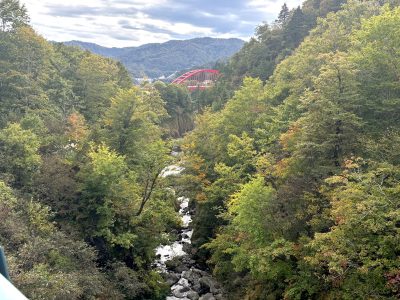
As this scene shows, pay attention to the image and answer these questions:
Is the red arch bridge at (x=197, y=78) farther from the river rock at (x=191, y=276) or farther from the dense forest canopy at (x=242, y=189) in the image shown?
the river rock at (x=191, y=276)

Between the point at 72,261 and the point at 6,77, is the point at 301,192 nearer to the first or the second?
the point at 72,261

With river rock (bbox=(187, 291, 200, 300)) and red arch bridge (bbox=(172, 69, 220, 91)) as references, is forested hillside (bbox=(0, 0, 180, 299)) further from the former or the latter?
red arch bridge (bbox=(172, 69, 220, 91))

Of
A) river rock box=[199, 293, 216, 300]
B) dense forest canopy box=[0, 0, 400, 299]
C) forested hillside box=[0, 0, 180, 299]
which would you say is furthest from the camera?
river rock box=[199, 293, 216, 300]

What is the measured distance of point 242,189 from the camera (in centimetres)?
2367

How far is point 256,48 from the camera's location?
7400 centimetres

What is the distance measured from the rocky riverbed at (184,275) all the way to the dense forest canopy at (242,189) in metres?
1.12

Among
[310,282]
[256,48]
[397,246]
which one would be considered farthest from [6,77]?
[256,48]

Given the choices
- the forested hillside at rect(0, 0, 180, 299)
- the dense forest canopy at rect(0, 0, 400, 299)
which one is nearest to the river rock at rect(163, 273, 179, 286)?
the forested hillside at rect(0, 0, 180, 299)

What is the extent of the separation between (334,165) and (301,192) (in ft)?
7.63

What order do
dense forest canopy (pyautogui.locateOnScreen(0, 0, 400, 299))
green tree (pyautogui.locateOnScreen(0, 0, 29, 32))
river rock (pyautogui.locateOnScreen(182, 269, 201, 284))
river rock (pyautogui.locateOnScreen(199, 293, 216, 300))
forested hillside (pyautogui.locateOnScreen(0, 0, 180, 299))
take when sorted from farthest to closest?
green tree (pyautogui.locateOnScreen(0, 0, 29, 32)), river rock (pyautogui.locateOnScreen(182, 269, 201, 284)), river rock (pyautogui.locateOnScreen(199, 293, 216, 300)), forested hillside (pyautogui.locateOnScreen(0, 0, 180, 299)), dense forest canopy (pyautogui.locateOnScreen(0, 0, 400, 299))

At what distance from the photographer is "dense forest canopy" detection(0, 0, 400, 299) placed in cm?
1602

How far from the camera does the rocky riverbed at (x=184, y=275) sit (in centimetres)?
2648

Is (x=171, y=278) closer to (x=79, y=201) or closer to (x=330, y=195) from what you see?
(x=79, y=201)

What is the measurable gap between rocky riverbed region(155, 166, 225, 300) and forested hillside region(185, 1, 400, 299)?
1.19 meters
